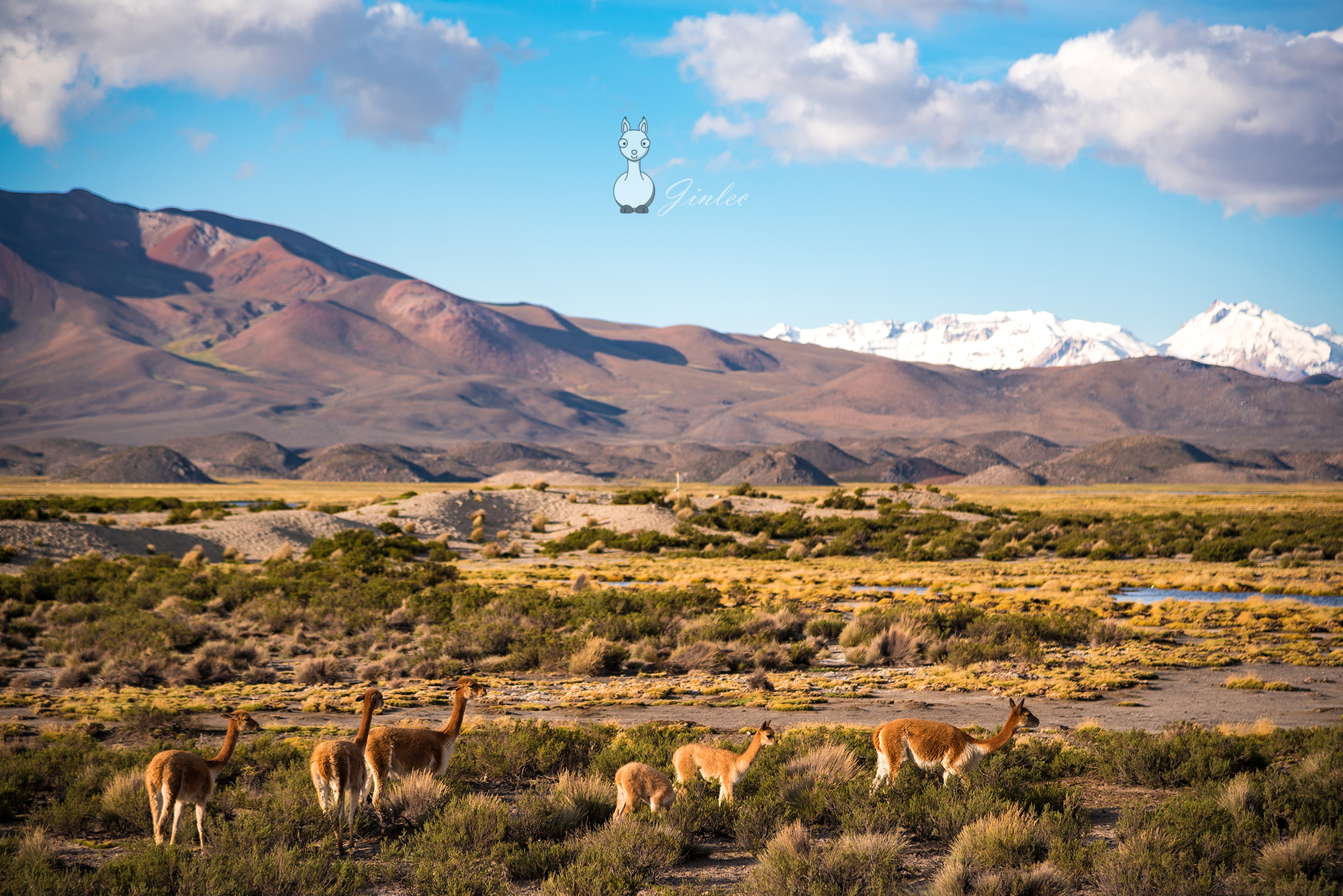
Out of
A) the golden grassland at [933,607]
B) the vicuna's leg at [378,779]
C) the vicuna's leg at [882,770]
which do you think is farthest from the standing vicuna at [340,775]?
the golden grassland at [933,607]

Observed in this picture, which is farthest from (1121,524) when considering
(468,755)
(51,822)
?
(51,822)

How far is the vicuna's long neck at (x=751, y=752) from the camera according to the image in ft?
29.8

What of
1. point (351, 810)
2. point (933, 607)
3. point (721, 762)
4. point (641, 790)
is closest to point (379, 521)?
point (933, 607)

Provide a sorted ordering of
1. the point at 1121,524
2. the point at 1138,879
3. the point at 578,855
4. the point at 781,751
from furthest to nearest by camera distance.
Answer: the point at 1121,524 < the point at 781,751 < the point at 578,855 < the point at 1138,879

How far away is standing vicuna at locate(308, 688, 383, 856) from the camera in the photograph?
8.52m

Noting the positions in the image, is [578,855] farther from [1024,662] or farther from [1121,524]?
[1121,524]

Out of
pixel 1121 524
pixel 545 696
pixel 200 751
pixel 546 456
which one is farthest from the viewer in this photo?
pixel 546 456

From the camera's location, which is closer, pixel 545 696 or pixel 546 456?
pixel 545 696

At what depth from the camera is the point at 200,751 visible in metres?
12.4

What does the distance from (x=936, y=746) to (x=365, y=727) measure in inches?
214

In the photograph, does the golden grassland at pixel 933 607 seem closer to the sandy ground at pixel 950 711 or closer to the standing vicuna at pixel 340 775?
the sandy ground at pixel 950 711

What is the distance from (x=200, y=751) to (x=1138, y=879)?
10.8 metres

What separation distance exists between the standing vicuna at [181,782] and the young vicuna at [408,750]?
1.22 metres

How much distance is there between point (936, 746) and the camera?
9.56m
